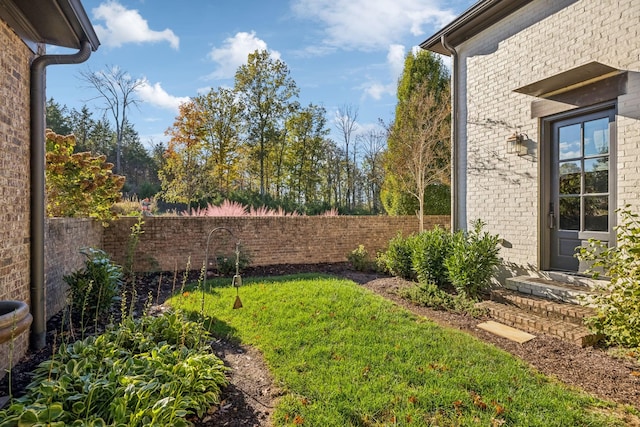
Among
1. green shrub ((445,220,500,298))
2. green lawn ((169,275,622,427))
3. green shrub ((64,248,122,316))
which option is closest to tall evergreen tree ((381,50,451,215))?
green shrub ((445,220,500,298))

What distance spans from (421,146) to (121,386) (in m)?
9.09

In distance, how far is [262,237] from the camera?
8211mm

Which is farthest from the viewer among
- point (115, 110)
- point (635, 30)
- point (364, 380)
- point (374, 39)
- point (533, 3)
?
point (115, 110)

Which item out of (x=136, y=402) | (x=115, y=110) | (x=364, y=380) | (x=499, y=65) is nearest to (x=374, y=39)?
(x=499, y=65)

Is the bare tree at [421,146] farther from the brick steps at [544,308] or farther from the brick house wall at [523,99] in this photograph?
the brick steps at [544,308]

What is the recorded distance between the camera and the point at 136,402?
83.5 inches

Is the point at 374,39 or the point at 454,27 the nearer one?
the point at 454,27

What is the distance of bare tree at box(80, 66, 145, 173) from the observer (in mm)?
17766

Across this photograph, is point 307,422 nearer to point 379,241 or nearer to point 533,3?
point 533,3

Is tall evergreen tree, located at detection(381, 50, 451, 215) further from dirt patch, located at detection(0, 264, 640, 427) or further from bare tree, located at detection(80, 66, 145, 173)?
bare tree, located at detection(80, 66, 145, 173)

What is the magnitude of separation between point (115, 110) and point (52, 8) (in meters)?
18.2

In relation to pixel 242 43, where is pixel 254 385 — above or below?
below

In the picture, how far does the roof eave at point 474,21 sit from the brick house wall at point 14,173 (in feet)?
20.4

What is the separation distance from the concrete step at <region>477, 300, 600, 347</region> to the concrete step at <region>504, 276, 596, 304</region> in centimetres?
42
